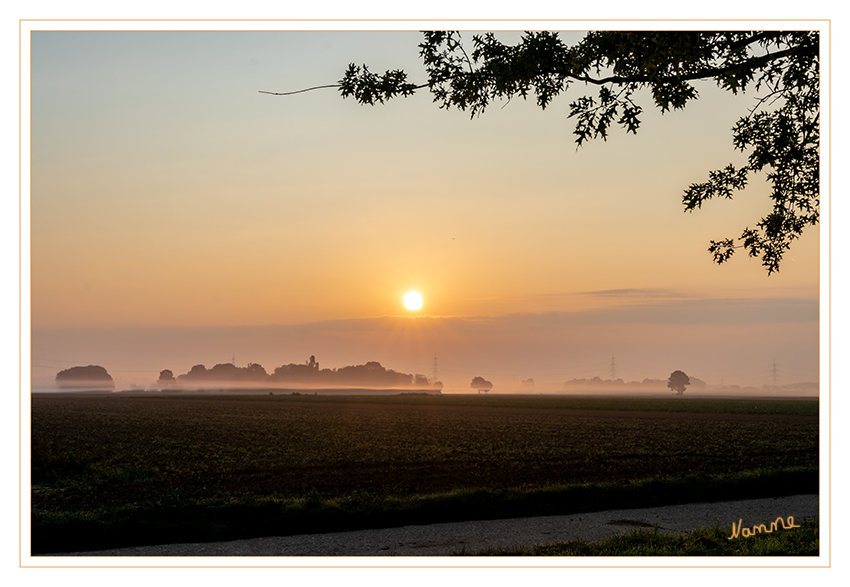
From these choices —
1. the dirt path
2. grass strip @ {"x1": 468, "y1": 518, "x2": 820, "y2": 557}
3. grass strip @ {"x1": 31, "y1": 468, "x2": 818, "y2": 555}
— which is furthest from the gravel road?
grass strip @ {"x1": 468, "y1": 518, "x2": 820, "y2": 557}

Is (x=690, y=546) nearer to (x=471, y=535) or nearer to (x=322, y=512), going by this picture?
(x=471, y=535)

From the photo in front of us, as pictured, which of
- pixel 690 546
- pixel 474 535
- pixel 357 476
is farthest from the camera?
pixel 357 476

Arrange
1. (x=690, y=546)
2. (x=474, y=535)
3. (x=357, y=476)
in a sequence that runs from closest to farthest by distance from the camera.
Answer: (x=690, y=546)
(x=474, y=535)
(x=357, y=476)

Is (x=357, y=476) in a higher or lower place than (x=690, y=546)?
lower

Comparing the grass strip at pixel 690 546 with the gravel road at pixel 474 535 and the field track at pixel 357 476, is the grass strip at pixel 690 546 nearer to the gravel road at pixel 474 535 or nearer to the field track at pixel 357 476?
the gravel road at pixel 474 535

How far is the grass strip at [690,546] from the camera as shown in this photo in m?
8.55

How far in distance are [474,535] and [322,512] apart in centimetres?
288

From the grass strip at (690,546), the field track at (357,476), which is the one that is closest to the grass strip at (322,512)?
the field track at (357,476)

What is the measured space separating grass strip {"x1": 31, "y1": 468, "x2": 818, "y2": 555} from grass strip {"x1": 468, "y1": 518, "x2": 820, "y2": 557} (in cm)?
316

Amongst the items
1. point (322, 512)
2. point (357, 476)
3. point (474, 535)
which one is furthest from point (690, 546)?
point (357, 476)

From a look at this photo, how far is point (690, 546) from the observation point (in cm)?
896

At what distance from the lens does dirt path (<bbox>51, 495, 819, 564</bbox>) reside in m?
9.62

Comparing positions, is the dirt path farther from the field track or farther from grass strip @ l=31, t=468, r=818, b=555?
the field track
